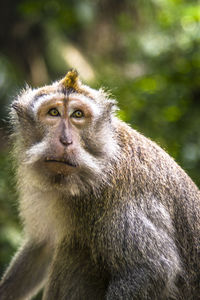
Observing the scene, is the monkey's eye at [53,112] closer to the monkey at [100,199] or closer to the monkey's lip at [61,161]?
the monkey at [100,199]

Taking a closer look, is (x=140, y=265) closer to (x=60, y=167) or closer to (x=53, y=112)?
(x=60, y=167)

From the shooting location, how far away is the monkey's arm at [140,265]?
5613mm

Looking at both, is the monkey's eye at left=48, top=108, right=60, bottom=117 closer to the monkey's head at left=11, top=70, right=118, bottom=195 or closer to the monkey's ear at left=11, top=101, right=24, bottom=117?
the monkey's head at left=11, top=70, right=118, bottom=195

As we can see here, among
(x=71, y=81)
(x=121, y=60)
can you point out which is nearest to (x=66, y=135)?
(x=71, y=81)

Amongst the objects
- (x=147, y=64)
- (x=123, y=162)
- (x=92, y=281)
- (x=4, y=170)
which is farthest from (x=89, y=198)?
(x=147, y=64)

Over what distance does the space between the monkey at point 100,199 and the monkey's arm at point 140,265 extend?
1 cm

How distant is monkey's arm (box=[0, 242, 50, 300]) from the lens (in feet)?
22.9

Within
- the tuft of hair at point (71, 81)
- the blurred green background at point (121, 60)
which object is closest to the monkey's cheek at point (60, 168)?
the tuft of hair at point (71, 81)

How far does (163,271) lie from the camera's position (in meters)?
5.67

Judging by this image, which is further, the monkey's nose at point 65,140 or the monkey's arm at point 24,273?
the monkey's arm at point 24,273

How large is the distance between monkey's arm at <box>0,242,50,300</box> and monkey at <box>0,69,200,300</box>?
2.02ft

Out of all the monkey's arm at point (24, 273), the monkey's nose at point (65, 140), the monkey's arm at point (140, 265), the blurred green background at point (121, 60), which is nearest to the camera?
the monkey's nose at point (65, 140)

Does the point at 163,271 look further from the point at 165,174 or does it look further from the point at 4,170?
the point at 4,170

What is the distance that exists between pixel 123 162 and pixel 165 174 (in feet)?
1.86
